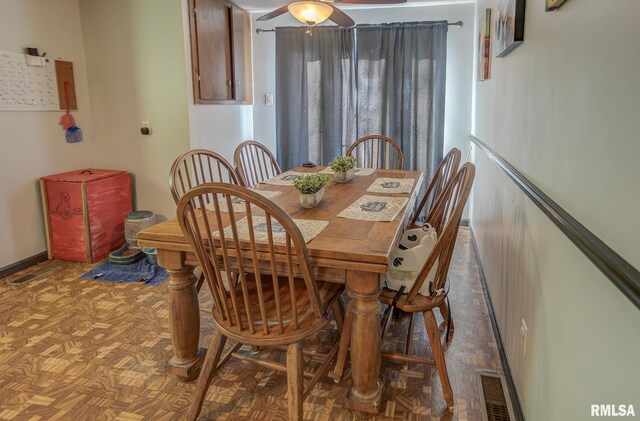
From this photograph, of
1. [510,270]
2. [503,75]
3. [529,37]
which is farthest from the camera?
[503,75]

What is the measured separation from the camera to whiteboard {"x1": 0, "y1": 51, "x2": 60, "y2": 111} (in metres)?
3.19

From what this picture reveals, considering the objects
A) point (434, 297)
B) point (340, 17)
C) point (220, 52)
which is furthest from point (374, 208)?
point (220, 52)

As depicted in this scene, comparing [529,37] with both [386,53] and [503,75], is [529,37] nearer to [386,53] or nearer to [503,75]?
[503,75]

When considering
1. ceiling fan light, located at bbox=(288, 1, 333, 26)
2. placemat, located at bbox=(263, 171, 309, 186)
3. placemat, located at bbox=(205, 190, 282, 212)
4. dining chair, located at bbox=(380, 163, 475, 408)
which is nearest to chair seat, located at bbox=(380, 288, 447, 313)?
dining chair, located at bbox=(380, 163, 475, 408)

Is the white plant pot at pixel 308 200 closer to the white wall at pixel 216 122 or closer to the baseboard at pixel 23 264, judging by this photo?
the white wall at pixel 216 122

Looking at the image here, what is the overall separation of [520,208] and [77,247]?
10.2 feet

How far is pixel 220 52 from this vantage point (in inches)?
163

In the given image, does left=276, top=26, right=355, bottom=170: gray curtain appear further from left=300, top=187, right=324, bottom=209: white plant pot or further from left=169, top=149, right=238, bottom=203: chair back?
left=300, top=187, right=324, bottom=209: white plant pot

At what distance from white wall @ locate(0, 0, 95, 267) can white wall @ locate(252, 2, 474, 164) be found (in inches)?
68.6

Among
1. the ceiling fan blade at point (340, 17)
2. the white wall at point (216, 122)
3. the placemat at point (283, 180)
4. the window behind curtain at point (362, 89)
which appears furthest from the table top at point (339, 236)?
the window behind curtain at point (362, 89)

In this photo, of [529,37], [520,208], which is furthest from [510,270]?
[529,37]

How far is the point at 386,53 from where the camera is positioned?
4398 millimetres

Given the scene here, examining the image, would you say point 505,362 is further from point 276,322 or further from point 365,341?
point 276,322

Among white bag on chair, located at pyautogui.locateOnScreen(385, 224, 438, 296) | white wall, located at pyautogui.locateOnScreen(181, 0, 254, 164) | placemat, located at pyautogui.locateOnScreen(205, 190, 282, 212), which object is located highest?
white wall, located at pyautogui.locateOnScreen(181, 0, 254, 164)
